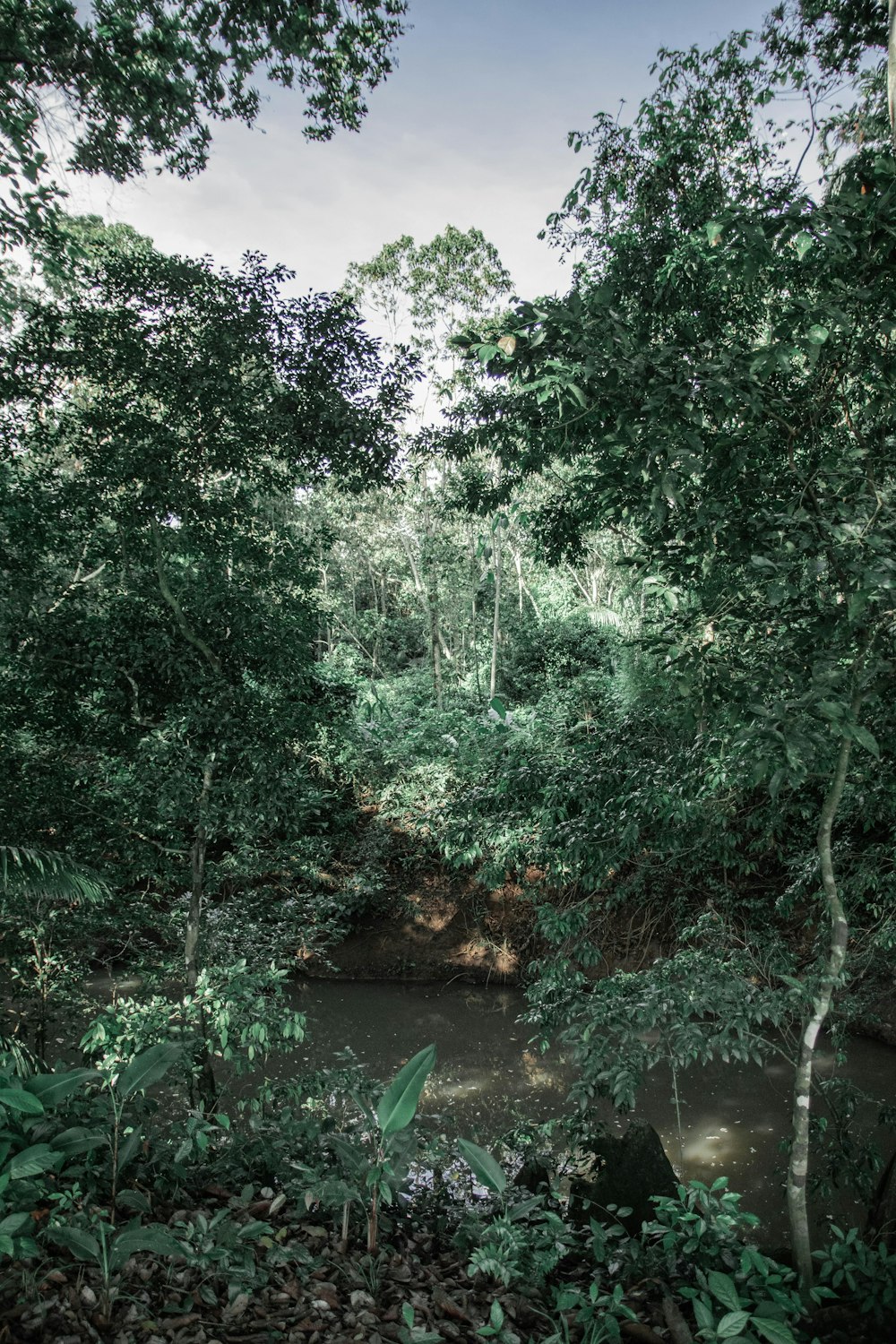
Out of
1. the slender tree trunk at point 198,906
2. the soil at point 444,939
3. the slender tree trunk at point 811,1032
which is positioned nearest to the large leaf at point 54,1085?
the slender tree trunk at point 198,906

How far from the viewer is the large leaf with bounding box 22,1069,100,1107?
2492mm

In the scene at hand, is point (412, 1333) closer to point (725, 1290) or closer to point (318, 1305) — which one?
point (318, 1305)

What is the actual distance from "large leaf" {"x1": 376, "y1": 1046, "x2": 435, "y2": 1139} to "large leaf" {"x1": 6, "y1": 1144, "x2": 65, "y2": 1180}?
100 centimetres

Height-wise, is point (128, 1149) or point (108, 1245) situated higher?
point (128, 1149)

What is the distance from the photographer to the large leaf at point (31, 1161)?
2152 mm

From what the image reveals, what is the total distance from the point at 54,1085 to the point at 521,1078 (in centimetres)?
553

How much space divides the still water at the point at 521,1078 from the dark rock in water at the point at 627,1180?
747 mm

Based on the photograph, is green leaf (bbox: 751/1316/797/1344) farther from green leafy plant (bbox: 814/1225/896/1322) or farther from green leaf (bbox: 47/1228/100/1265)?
green leaf (bbox: 47/1228/100/1265)

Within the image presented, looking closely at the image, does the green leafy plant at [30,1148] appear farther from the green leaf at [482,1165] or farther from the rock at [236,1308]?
the green leaf at [482,1165]

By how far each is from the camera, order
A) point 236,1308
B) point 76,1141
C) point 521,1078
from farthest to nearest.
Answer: point 521,1078, point 76,1141, point 236,1308

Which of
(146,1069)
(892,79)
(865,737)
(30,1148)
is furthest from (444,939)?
(892,79)

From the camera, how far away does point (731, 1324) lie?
7.04 feet

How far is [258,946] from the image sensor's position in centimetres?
588

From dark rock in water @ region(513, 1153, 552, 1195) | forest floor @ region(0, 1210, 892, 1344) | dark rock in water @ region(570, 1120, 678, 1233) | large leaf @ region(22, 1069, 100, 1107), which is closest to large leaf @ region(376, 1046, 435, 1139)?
forest floor @ region(0, 1210, 892, 1344)
